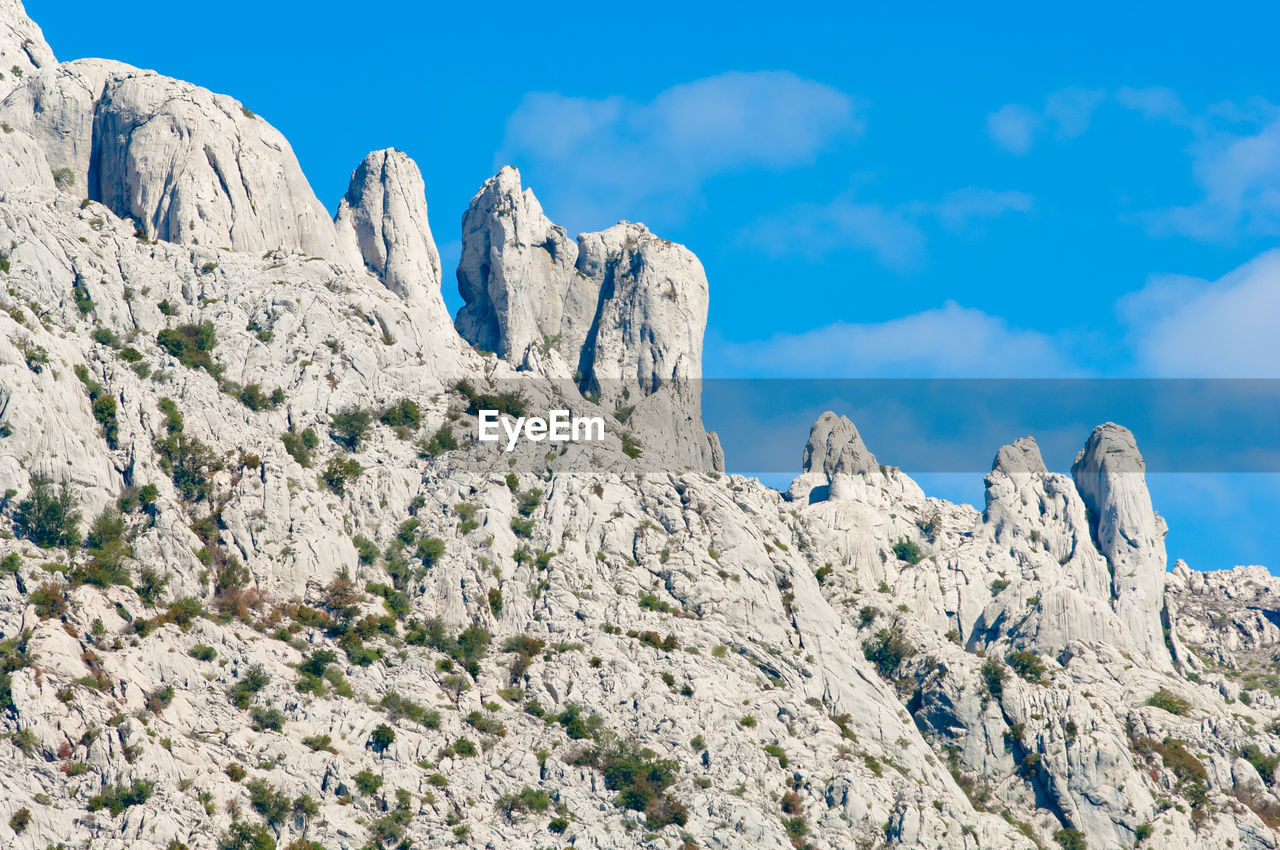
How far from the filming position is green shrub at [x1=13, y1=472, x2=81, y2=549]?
99.9 meters

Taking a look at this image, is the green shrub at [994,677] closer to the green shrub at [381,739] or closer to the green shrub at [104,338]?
the green shrub at [381,739]

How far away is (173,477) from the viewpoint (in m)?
110

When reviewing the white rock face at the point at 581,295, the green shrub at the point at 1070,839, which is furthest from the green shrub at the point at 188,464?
the green shrub at the point at 1070,839

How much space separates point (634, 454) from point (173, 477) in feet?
125

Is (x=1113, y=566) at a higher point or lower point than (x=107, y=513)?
higher

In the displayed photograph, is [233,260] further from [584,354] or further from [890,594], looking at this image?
[890,594]

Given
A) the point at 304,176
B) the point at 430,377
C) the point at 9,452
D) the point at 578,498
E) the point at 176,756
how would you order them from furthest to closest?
1. the point at 304,176
2. the point at 430,377
3. the point at 578,498
4. the point at 9,452
5. the point at 176,756

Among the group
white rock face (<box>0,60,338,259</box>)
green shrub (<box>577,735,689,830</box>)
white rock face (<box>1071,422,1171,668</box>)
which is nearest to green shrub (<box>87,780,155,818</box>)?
green shrub (<box>577,735,689,830</box>)

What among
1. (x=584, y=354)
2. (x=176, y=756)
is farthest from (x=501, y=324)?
(x=176, y=756)

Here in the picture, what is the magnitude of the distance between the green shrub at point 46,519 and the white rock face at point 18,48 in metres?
53.7

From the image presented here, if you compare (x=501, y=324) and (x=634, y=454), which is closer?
(x=634, y=454)

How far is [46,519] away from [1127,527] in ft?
323

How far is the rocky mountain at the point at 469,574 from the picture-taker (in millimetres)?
95875

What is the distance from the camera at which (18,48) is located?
146000 millimetres
